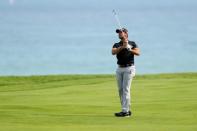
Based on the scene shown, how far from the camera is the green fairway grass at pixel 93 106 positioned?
14.5 m

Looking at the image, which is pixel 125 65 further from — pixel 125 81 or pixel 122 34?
pixel 122 34

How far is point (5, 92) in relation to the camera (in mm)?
22969

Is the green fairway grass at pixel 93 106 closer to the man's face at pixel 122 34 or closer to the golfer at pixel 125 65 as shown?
the golfer at pixel 125 65

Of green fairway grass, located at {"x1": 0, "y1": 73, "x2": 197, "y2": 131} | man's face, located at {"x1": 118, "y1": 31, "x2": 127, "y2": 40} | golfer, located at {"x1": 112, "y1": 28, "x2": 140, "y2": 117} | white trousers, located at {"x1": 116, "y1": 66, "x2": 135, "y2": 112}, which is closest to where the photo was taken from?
green fairway grass, located at {"x1": 0, "y1": 73, "x2": 197, "y2": 131}

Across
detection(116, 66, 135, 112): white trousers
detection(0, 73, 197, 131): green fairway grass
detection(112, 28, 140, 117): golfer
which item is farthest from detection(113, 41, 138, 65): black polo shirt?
detection(0, 73, 197, 131): green fairway grass

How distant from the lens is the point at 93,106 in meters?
18.1

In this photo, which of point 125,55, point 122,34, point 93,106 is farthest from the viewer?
point 93,106

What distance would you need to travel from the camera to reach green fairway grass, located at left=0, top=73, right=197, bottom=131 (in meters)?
14.5

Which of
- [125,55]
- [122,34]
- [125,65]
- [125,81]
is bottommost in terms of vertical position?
[125,81]

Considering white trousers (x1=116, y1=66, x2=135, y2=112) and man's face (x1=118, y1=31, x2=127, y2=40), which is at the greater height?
man's face (x1=118, y1=31, x2=127, y2=40)

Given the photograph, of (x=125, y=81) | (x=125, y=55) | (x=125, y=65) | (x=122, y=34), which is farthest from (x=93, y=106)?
(x=122, y=34)

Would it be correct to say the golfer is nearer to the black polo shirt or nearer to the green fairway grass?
the black polo shirt

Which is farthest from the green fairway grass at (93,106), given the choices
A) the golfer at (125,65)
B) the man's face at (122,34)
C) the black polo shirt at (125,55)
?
the man's face at (122,34)

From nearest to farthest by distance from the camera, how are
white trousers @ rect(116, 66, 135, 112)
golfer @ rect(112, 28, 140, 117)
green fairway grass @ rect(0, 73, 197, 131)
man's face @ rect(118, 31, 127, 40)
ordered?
green fairway grass @ rect(0, 73, 197, 131)
man's face @ rect(118, 31, 127, 40)
golfer @ rect(112, 28, 140, 117)
white trousers @ rect(116, 66, 135, 112)
